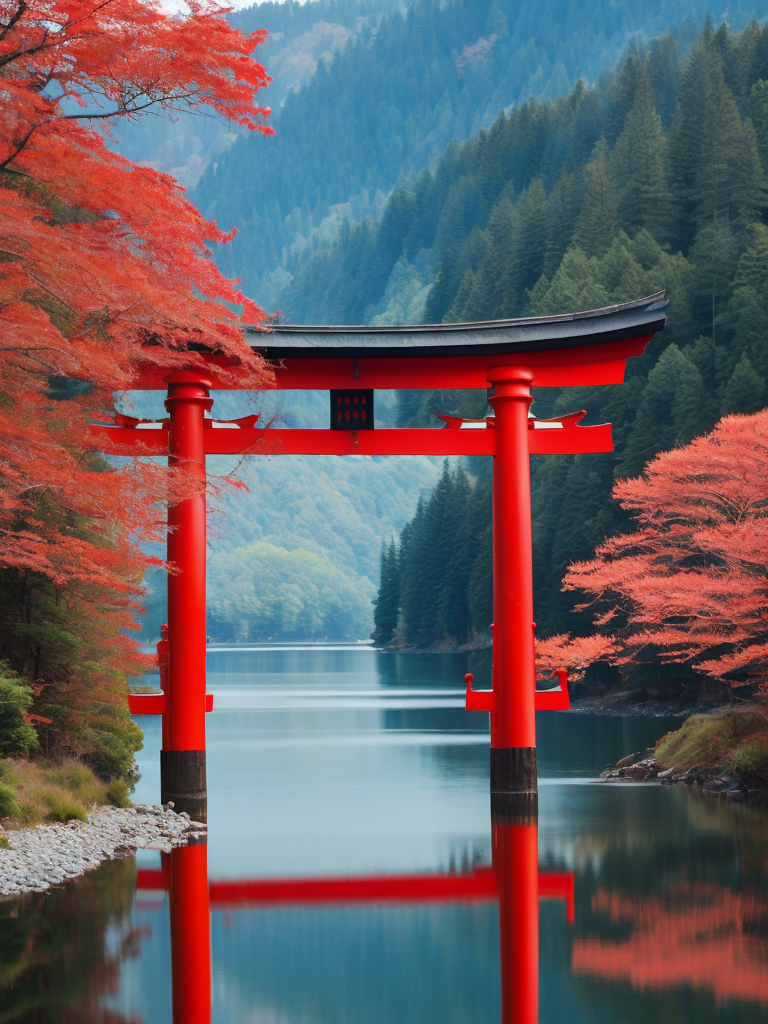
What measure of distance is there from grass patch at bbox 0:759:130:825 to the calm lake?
1.07m

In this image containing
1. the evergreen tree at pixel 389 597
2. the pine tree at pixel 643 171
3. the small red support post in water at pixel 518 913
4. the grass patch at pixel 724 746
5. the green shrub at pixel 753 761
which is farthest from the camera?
the evergreen tree at pixel 389 597

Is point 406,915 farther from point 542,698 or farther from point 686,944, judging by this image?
point 542,698

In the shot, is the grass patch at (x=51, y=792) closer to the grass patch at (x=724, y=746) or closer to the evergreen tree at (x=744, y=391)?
the grass patch at (x=724, y=746)

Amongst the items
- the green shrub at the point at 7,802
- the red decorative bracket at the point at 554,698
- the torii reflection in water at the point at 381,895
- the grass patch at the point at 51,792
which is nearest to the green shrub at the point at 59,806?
the grass patch at the point at 51,792

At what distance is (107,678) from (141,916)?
5.28m

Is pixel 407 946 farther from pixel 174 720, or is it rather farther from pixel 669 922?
pixel 174 720

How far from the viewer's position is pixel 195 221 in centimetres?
1283

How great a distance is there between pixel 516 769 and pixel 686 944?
610cm

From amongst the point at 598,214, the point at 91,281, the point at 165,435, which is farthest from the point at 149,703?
the point at 598,214

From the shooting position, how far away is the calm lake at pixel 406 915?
726 centimetres

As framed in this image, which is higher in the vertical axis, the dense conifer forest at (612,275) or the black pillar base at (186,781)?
the dense conifer forest at (612,275)

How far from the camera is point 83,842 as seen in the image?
1199 centimetres

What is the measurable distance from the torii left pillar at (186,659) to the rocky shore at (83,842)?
30cm

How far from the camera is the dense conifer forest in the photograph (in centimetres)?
4206
